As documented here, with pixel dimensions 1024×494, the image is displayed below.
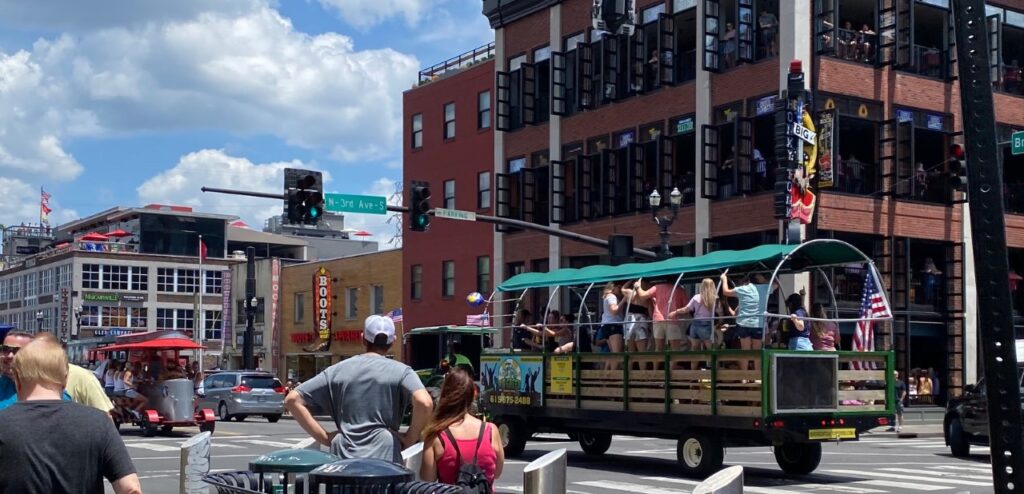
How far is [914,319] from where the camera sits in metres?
35.9

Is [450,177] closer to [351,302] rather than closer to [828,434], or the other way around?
[351,302]

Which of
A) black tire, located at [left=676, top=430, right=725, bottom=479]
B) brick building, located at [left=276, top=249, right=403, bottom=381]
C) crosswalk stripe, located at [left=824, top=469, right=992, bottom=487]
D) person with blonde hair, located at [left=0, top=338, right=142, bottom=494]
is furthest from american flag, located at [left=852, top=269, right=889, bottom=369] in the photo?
brick building, located at [left=276, top=249, right=403, bottom=381]

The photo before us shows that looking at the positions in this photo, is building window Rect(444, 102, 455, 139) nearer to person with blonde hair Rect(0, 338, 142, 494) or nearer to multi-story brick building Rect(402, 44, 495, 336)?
multi-story brick building Rect(402, 44, 495, 336)

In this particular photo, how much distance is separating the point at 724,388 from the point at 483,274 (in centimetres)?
3033

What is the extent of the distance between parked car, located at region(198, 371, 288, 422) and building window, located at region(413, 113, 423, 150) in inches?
589

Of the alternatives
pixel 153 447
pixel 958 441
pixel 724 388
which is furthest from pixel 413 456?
pixel 153 447

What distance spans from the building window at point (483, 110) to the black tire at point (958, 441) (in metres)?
27.1

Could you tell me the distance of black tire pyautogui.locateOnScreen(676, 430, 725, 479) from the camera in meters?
17.8

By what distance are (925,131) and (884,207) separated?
2.91 m

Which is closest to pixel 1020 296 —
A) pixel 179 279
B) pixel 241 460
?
pixel 241 460

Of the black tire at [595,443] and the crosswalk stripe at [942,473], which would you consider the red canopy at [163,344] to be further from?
the crosswalk stripe at [942,473]

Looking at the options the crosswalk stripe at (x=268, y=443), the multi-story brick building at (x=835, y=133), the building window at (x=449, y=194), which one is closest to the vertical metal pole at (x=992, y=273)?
the crosswalk stripe at (x=268, y=443)

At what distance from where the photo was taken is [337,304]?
57125mm

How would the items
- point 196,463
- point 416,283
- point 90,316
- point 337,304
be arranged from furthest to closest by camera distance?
point 90,316 < point 337,304 < point 416,283 < point 196,463
